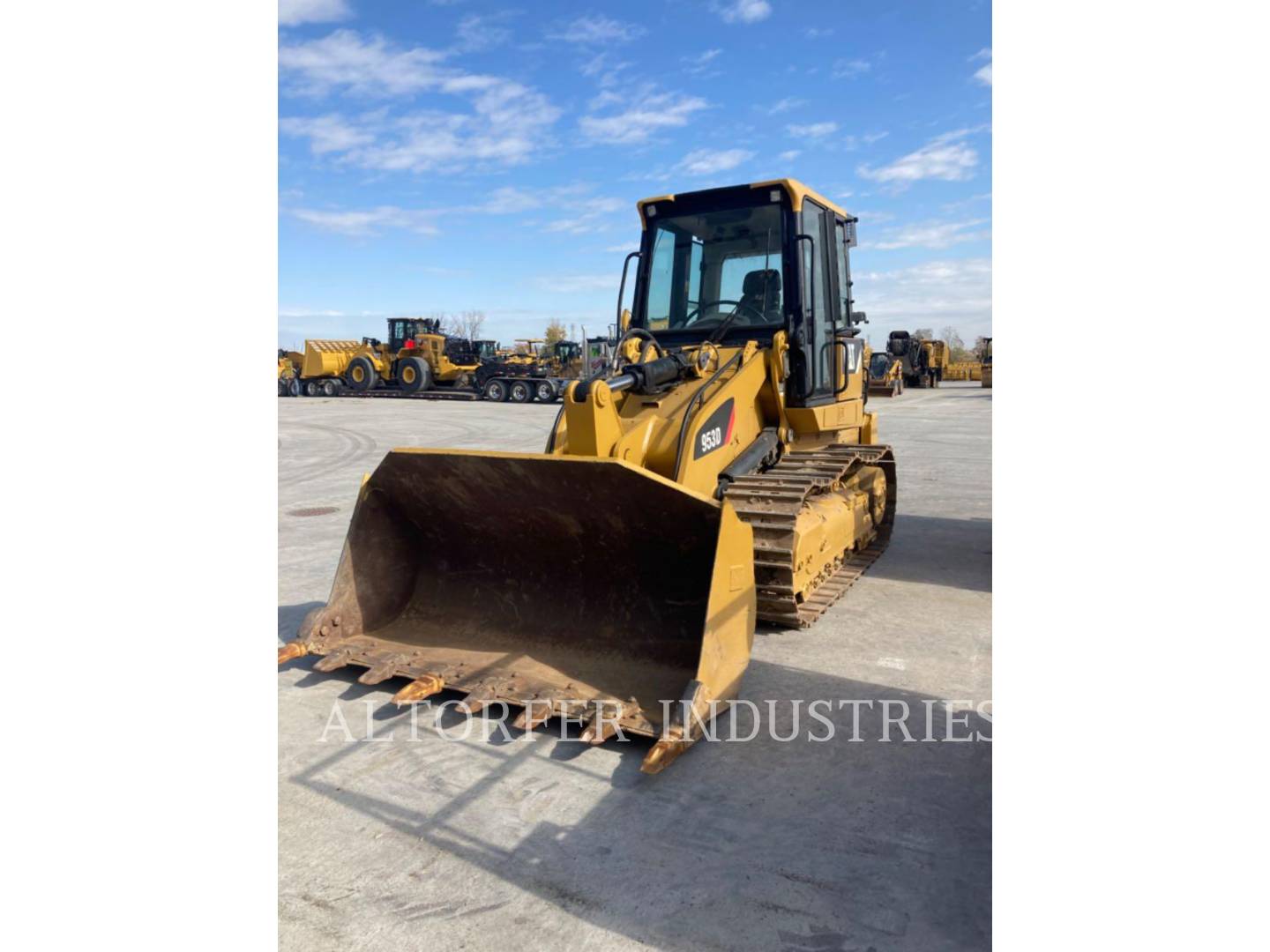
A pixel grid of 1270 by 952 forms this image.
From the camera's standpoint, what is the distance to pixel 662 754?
3.31 meters

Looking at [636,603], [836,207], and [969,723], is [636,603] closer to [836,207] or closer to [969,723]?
[969,723]

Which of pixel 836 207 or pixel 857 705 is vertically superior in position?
pixel 836 207

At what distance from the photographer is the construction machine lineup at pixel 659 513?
3.97 metres

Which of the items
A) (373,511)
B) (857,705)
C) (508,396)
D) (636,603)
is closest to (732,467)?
(636,603)

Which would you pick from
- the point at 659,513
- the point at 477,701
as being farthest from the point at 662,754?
the point at 659,513

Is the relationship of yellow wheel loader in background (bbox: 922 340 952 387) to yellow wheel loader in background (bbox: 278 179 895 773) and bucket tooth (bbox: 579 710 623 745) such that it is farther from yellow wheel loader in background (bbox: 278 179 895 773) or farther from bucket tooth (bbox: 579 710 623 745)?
bucket tooth (bbox: 579 710 623 745)

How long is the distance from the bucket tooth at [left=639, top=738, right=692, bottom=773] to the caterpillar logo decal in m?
2.04

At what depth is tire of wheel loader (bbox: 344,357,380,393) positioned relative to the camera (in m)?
32.3

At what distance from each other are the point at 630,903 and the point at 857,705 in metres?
1.83

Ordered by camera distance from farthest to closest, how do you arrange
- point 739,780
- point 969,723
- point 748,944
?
point 969,723 → point 739,780 → point 748,944

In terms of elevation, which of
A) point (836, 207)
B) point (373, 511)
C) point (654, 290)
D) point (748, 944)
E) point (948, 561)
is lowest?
Answer: point (748, 944)

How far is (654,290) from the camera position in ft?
21.4

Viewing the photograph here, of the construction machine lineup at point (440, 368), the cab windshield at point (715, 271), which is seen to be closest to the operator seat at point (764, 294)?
the cab windshield at point (715, 271)

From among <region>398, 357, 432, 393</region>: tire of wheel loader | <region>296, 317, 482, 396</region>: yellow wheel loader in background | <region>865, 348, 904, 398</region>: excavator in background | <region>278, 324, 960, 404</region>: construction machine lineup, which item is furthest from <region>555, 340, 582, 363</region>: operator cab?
<region>865, 348, 904, 398</region>: excavator in background
